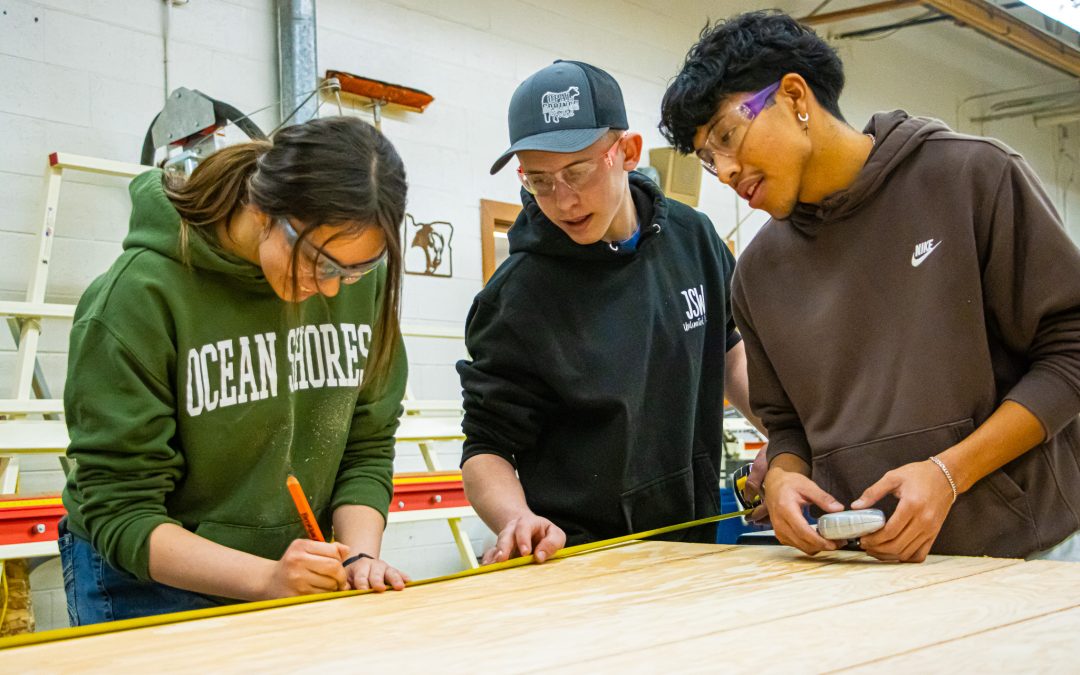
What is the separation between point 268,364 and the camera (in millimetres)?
1479

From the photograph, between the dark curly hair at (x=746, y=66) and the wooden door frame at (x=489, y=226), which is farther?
the wooden door frame at (x=489, y=226)

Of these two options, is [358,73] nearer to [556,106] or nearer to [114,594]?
[556,106]

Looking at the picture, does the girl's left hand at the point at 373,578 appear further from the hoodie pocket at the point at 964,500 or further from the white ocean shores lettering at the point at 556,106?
the white ocean shores lettering at the point at 556,106

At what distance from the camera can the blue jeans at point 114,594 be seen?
55.3 inches

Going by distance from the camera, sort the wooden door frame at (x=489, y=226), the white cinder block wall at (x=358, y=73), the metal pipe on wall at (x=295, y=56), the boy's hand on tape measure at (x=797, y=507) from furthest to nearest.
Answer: the wooden door frame at (x=489, y=226) → the metal pipe on wall at (x=295, y=56) → the white cinder block wall at (x=358, y=73) → the boy's hand on tape measure at (x=797, y=507)

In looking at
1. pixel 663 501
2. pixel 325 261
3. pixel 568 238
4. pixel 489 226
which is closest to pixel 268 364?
pixel 325 261

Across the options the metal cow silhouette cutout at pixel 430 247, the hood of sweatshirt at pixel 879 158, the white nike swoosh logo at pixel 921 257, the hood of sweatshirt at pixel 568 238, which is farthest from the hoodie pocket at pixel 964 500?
the metal cow silhouette cutout at pixel 430 247

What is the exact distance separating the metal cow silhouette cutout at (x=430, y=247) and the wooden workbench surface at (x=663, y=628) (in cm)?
332

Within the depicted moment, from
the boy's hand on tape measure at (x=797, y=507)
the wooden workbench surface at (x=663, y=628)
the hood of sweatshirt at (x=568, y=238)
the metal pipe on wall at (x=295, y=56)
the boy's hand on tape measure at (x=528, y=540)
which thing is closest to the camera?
the wooden workbench surface at (x=663, y=628)

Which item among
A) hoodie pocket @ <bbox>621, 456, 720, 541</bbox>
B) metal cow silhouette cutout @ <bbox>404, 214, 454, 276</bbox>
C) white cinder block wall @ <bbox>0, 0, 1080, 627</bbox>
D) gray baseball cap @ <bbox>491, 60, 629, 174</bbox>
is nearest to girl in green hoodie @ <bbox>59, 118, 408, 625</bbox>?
gray baseball cap @ <bbox>491, 60, 629, 174</bbox>

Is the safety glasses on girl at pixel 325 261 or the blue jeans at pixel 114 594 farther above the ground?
the safety glasses on girl at pixel 325 261

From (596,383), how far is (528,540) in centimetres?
30

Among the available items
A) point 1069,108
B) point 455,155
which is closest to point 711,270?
point 455,155

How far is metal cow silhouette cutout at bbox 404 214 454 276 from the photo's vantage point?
4539mm
